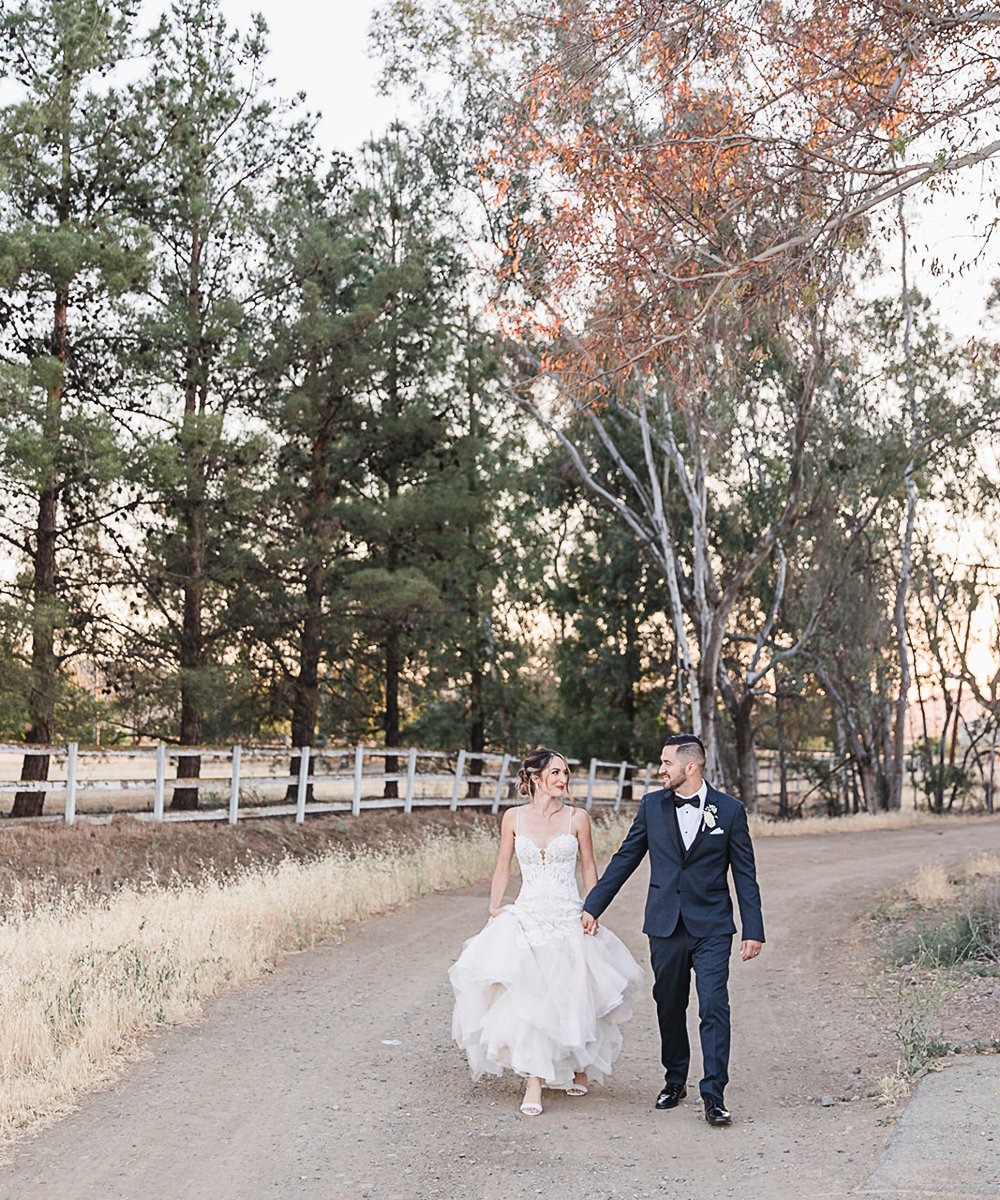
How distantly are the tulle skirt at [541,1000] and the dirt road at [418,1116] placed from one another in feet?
0.88

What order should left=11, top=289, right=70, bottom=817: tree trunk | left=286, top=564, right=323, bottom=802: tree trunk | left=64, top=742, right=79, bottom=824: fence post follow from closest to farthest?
left=64, top=742, right=79, bottom=824: fence post → left=11, top=289, right=70, bottom=817: tree trunk → left=286, top=564, right=323, bottom=802: tree trunk

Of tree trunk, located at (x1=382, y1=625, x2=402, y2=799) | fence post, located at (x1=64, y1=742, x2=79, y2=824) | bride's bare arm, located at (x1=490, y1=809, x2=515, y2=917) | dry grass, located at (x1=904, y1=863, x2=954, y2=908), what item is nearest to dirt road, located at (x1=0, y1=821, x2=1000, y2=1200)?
bride's bare arm, located at (x1=490, y1=809, x2=515, y2=917)

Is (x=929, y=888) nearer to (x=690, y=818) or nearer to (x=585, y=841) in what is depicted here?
(x=585, y=841)

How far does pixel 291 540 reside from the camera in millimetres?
27734

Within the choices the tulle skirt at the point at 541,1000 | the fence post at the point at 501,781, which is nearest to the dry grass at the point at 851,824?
the fence post at the point at 501,781

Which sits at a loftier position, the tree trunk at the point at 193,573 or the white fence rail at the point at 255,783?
the tree trunk at the point at 193,573

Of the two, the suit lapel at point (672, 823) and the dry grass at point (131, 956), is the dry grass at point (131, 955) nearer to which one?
the dry grass at point (131, 956)

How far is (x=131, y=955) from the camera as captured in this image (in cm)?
1064

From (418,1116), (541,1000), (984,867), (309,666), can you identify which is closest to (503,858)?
(541,1000)

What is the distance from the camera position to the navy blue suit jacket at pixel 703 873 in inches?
289

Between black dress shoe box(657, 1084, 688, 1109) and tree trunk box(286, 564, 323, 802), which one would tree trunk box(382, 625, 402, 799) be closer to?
tree trunk box(286, 564, 323, 802)

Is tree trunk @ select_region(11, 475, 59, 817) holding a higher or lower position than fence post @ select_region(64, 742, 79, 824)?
higher

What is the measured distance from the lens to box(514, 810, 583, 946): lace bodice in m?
7.75

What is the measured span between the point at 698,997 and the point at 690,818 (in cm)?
96
